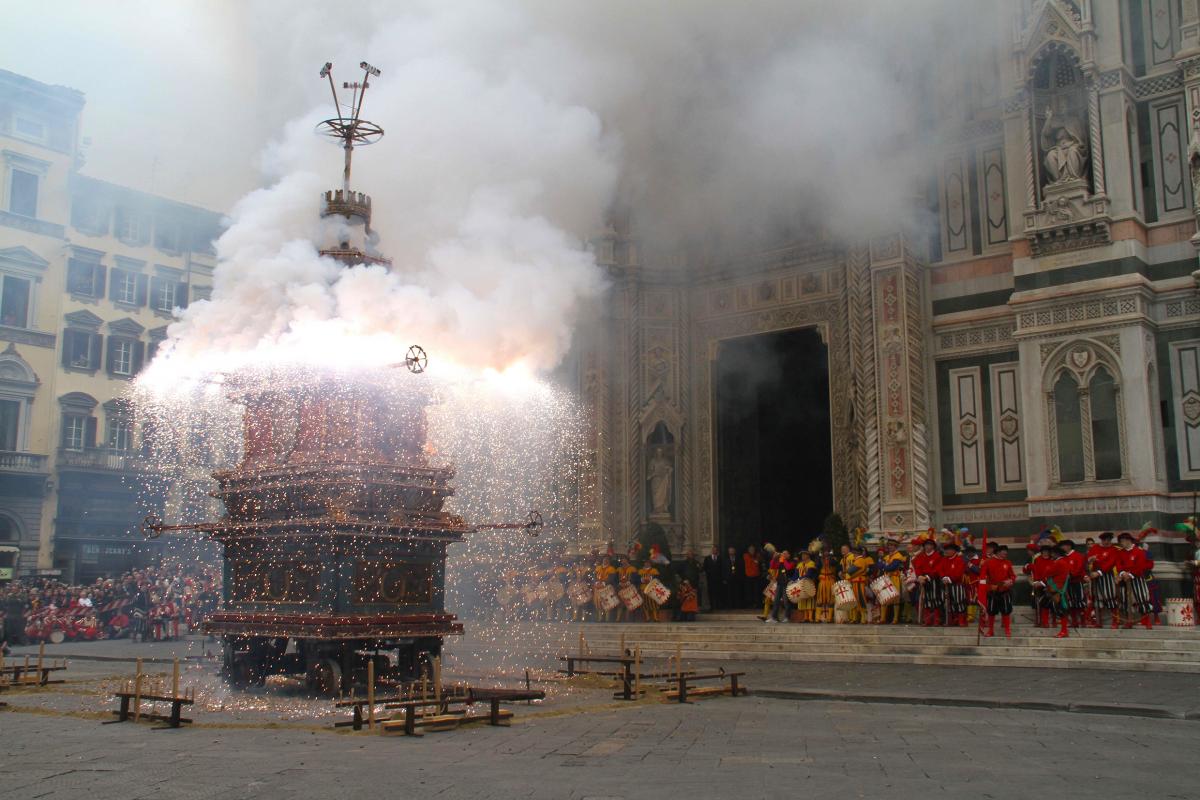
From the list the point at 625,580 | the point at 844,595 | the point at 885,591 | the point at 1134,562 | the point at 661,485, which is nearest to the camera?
the point at 1134,562

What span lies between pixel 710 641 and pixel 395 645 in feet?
23.3

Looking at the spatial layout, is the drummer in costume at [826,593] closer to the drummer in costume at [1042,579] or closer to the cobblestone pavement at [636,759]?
the drummer in costume at [1042,579]

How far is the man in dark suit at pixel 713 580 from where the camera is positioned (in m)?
22.1

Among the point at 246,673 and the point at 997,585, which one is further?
the point at 997,585

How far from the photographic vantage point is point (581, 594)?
2100 centimetres

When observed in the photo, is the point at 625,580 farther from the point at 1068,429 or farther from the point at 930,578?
the point at 1068,429

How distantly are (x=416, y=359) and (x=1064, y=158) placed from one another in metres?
13.1

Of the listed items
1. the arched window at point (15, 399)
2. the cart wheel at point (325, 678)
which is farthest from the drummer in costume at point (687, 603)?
the arched window at point (15, 399)

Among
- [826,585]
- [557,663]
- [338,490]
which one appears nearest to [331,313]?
[338,490]

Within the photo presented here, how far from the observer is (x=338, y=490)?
11.1 m

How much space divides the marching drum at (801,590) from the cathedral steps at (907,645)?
733 mm

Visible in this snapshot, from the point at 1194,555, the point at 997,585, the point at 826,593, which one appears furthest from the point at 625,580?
the point at 1194,555

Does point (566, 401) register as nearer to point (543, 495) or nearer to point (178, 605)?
point (543, 495)

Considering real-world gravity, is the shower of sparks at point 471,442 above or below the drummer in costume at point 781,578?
above
